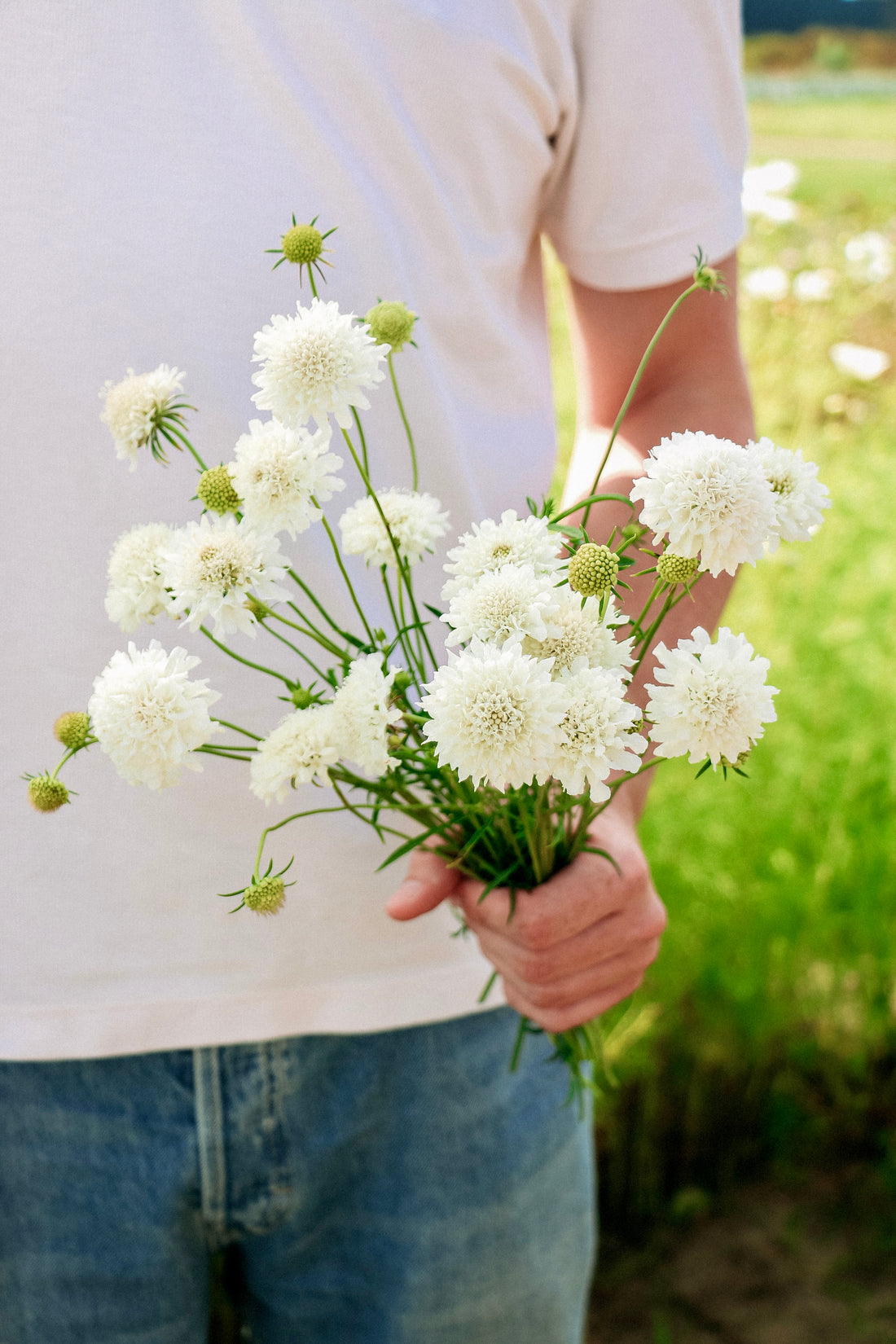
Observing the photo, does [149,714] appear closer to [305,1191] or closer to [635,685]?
[635,685]

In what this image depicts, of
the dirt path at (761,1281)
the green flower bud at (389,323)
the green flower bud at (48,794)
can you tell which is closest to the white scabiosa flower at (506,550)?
the green flower bud at (389,323)

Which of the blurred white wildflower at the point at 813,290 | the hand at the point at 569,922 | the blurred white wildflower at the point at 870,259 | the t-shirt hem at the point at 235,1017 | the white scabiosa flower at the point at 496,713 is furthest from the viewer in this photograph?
the blurred white wildflower at the point at 870,259

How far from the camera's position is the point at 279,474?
478mm

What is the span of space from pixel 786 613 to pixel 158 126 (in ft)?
5.19

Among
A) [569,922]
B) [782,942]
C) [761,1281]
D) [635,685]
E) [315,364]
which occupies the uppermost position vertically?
[315,364]

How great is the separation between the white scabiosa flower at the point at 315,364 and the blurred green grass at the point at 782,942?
1244 mm

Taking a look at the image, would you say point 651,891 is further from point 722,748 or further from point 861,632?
point 861,632

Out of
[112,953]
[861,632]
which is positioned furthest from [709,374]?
[861,632]

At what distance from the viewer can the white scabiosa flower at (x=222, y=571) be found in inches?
18.9

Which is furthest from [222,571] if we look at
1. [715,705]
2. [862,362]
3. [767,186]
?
[767,186]

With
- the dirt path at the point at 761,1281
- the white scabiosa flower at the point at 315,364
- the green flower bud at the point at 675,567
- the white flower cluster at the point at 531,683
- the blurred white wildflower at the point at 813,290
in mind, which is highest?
the white scabiosa flower at the point at 315,364

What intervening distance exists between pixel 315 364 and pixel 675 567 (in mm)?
177

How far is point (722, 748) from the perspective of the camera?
44 cm

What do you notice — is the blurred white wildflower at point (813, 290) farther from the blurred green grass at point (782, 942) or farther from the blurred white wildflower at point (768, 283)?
the blurred green grass at point (782, 942)
